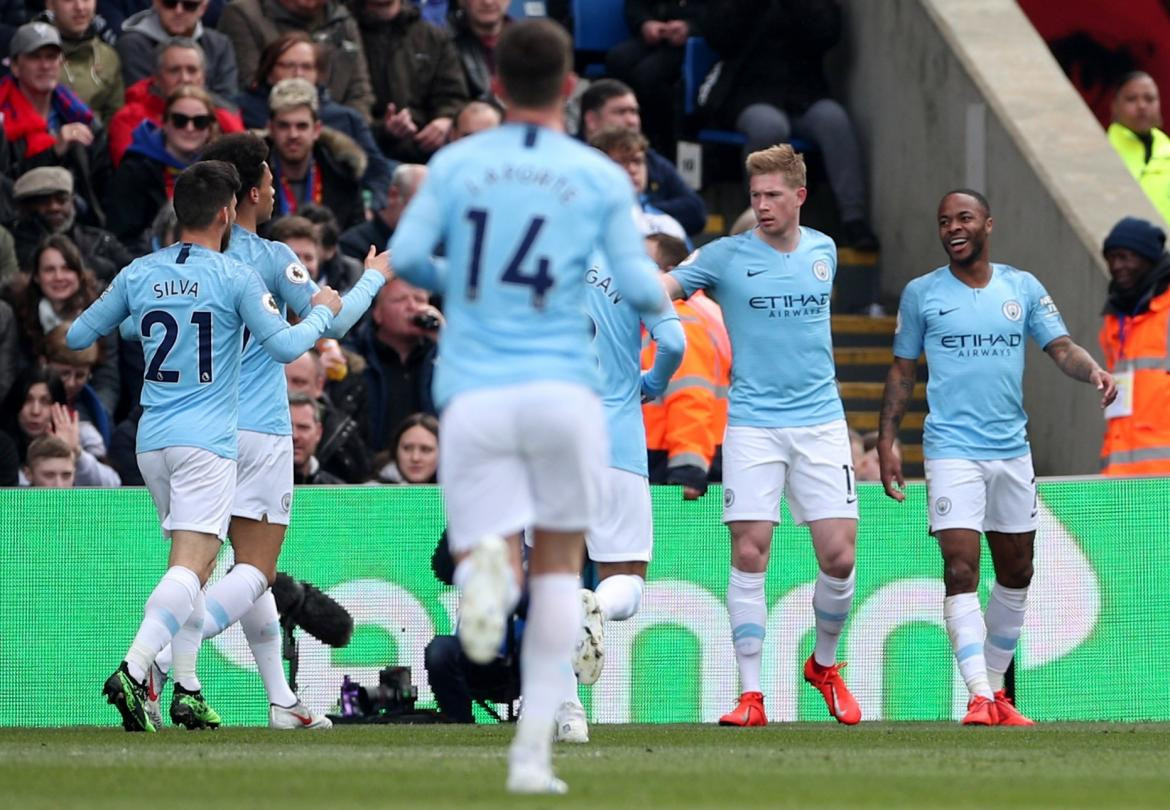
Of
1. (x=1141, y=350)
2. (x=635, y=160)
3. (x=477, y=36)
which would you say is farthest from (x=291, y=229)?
(x=1141, y=350)

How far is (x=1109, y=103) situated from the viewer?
20828 millimetres

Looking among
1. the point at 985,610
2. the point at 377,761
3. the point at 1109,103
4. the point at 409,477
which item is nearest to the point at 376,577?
the point at 409,477

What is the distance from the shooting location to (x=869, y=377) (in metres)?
16.9

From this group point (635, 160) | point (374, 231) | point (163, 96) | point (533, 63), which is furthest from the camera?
point (374, 231)

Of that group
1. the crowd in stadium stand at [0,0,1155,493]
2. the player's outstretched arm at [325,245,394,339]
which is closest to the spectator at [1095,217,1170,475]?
the crowd in stadium stand at [0,0,1155,493]

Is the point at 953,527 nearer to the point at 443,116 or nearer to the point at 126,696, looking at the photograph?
the point at 126,696

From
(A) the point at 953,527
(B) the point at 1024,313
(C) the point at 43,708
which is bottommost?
(C) the point at 43,708

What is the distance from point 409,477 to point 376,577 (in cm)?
125

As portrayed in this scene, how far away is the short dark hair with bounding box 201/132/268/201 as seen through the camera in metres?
10.6

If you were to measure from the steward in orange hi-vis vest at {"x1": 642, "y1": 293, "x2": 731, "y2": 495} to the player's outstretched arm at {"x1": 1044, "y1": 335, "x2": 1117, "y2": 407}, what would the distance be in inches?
71.7

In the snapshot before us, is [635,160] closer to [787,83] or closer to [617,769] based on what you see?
[787,83]

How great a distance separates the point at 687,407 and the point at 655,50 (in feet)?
21.3

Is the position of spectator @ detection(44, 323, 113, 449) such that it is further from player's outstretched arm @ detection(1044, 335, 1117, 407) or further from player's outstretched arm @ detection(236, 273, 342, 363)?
player's outstretched arm @ detection(1044, 335, 1117, 407)

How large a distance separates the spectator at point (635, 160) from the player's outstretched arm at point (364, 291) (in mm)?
3063
